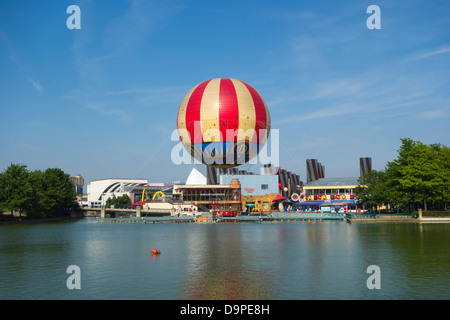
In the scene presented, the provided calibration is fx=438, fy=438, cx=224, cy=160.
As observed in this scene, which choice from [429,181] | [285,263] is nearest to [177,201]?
[429,181]

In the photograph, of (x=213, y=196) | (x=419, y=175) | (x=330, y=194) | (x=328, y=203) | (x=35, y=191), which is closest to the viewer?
(x=419, y=175)

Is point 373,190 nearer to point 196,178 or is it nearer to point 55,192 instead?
point 55,192

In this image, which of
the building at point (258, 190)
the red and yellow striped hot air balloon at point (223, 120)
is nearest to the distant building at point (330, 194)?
the building at point (258, 190)

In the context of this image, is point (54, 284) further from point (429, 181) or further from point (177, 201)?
point (177, 201)

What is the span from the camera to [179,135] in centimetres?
6725

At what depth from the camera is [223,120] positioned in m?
61.2

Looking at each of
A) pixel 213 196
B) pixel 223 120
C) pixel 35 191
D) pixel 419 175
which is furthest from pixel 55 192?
pixel 419 175

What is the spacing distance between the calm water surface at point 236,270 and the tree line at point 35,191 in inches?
2033

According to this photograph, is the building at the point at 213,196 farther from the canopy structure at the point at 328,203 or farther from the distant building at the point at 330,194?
the canopy structure at the point at 328,203

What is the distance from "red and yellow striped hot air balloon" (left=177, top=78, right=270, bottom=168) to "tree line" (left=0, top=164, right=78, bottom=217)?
4680 centimetres

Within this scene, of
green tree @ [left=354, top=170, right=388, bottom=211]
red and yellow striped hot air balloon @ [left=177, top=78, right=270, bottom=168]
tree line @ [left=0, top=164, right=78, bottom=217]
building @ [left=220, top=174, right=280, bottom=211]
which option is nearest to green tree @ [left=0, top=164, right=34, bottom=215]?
tree line @ [left=0, top=164, right=78, bottom=217]

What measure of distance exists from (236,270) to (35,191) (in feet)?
281

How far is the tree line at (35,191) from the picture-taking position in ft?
302
